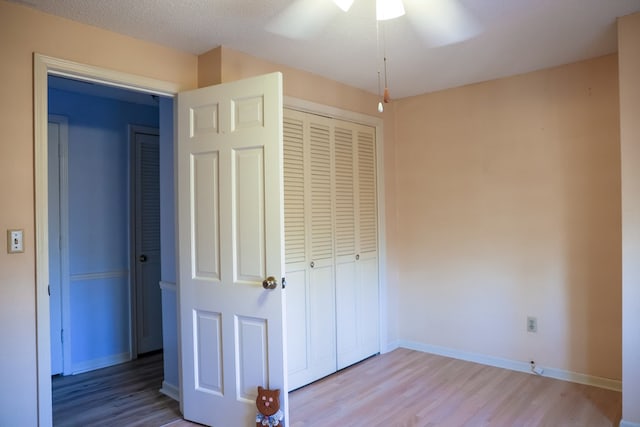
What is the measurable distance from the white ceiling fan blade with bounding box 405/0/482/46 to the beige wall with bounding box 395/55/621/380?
43.7 inches

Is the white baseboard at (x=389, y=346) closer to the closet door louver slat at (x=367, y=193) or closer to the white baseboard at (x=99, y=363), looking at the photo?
the closet door louver slat at (x=367, y=193)

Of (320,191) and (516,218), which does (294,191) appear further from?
(516,218)

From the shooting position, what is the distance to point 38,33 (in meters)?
2.19

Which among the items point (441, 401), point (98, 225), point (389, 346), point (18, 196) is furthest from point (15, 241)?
point (389, 346)

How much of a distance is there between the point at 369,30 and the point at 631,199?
176 centimetres

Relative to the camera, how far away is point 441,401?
2.90 m

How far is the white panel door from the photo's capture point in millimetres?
2352

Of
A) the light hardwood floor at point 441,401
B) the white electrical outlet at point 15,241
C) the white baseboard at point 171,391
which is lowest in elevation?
the light hardwood floor at point 441,401

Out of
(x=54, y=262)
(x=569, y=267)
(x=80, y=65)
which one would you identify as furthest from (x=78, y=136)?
(x=569, y=267)

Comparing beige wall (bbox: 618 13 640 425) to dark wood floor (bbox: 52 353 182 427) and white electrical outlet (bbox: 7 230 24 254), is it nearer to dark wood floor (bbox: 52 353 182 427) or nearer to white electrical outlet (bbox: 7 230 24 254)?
dark wood floor (bbox: 52 353 182 427)

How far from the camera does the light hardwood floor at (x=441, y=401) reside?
8.61ft

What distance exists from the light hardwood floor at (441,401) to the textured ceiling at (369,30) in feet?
7.74

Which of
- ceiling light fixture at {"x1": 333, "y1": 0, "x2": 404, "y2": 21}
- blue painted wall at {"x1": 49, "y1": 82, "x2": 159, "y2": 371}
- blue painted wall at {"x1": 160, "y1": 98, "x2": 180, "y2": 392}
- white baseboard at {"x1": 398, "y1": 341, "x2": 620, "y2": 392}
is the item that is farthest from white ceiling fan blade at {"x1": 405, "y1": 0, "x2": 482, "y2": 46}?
blue painted wall at {"x1": 49, "y1": 82, "x2": 159, "y2": 371}

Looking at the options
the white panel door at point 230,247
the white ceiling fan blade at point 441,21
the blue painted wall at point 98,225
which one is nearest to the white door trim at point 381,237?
the white ceiling fan blade at point 441,21
